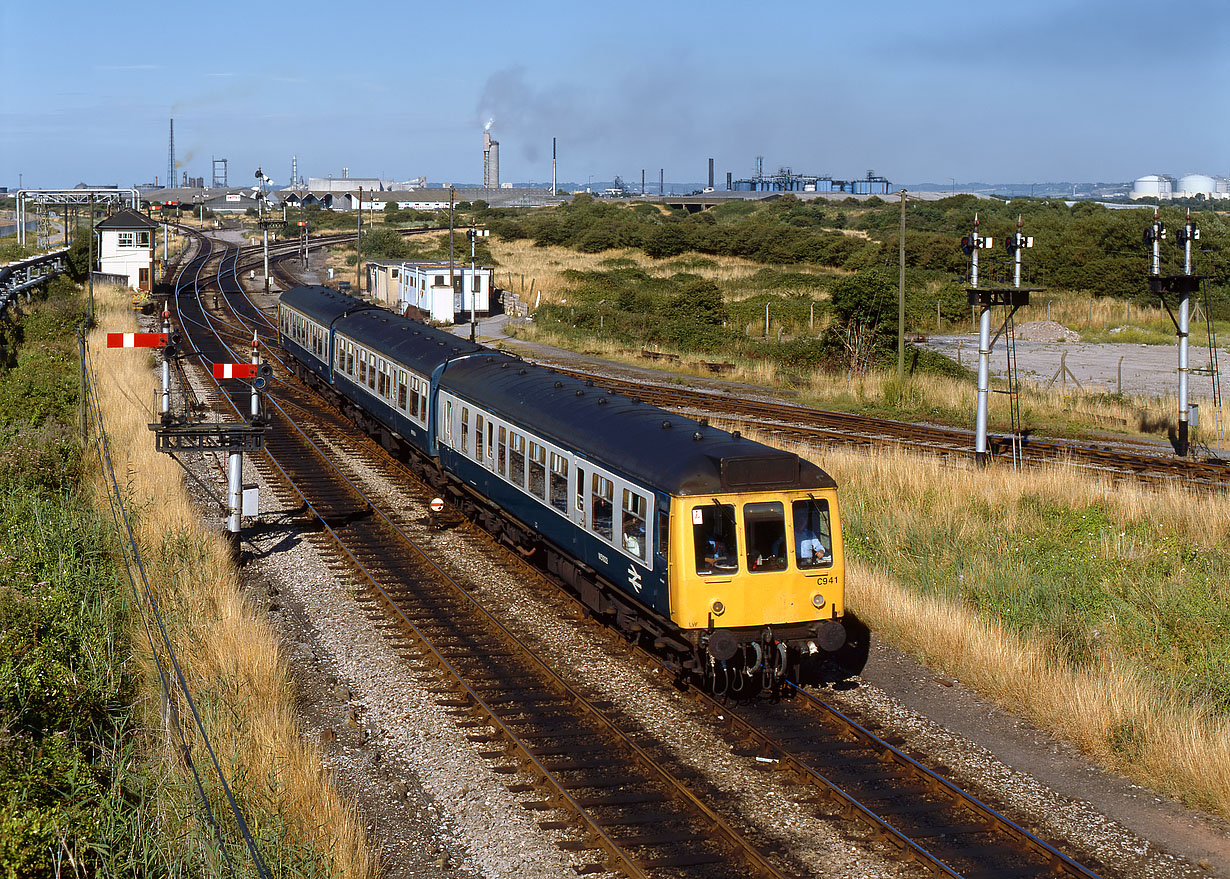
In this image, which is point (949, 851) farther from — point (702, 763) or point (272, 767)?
point (272, 767)

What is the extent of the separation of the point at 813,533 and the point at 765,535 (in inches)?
22.3

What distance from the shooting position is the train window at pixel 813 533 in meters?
12.4

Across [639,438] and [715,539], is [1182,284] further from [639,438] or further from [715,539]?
[715,539]

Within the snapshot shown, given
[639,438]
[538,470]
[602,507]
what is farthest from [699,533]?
[538,470]

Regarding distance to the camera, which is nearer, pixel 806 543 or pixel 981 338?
pixel 806 543

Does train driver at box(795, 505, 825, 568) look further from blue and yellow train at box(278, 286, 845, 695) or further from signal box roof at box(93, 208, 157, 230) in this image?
signal box roof at box(93, 208, 157, 230)

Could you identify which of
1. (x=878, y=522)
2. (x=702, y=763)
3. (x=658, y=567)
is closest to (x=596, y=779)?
(x=702, y=763)

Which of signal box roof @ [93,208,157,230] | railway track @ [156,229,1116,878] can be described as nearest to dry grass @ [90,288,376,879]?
railway track @ [156,229,1116,878]

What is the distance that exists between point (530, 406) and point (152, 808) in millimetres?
8511

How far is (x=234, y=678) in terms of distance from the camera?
12.0 m

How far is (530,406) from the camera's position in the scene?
16.9 metres

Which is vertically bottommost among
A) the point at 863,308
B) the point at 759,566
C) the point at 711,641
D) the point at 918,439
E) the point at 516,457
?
the point at 711,641

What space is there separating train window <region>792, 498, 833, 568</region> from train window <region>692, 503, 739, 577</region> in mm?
724

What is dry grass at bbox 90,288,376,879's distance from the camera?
30.2ft
